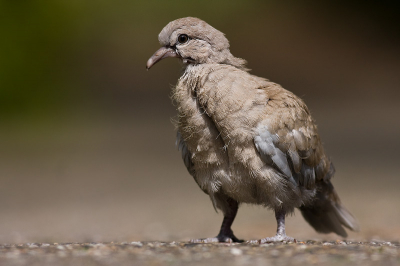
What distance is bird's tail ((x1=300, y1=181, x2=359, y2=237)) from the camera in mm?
6324

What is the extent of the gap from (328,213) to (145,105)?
56.7 ft

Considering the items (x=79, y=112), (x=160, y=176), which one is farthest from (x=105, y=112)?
(x=160, y=176)

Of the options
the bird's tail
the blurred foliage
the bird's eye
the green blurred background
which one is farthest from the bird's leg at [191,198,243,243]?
the blurred foliage

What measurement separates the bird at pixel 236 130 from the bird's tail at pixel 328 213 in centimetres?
64

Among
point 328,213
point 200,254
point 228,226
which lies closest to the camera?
point 200,254

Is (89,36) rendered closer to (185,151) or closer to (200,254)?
(185,151)

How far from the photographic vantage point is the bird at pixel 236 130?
16.8ft

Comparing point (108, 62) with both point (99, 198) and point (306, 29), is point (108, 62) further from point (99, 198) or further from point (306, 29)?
point (99, 198)

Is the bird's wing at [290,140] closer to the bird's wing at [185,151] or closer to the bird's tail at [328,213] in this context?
the bird's tail at [328,213]

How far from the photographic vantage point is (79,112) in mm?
22719

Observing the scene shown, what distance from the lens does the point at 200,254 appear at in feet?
14.7

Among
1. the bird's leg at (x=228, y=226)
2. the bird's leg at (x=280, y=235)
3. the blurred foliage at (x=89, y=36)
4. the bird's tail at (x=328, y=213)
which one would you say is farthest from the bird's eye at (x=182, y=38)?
the blurred foliage at (x=89, y=36)

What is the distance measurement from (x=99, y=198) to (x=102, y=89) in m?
12.9

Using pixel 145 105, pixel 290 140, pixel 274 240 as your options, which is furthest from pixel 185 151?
pixel 145 105
